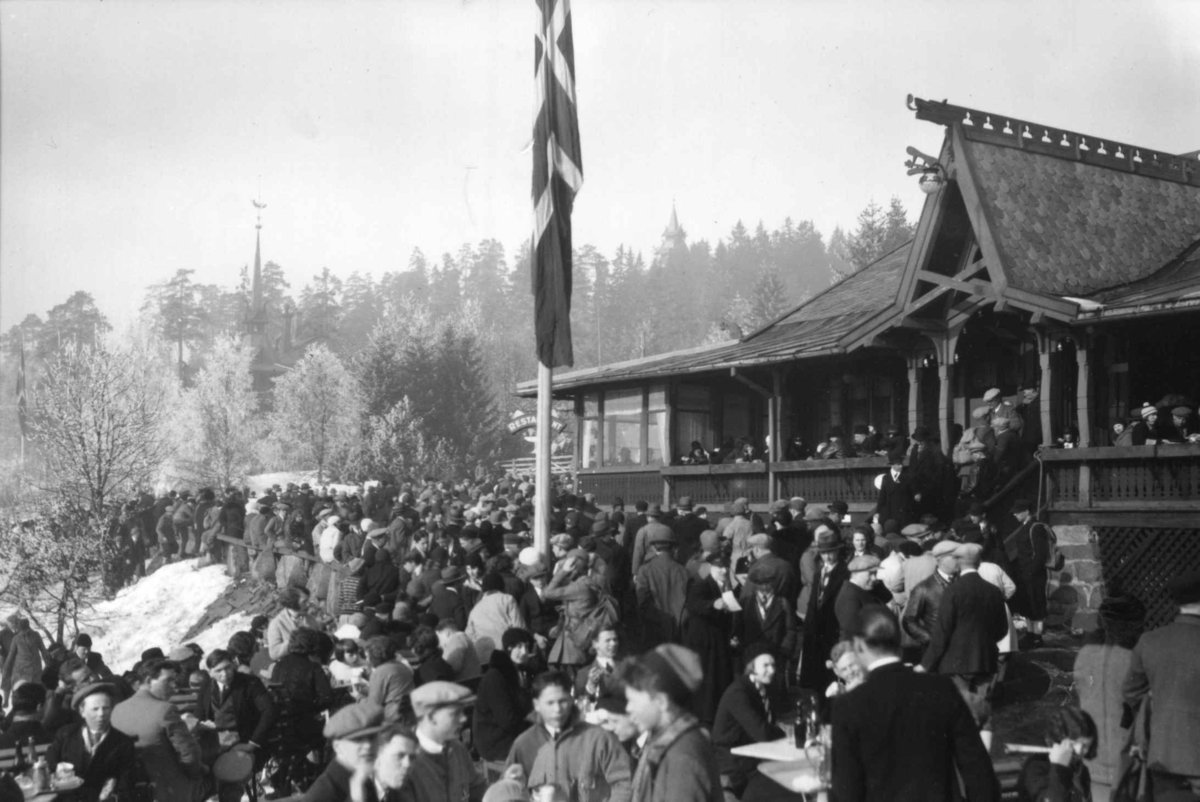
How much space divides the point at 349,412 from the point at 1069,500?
4419 centimetres

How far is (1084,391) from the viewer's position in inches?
665

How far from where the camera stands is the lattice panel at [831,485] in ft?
63.0

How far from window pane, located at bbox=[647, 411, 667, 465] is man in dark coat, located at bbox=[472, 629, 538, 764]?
16067 millimetres

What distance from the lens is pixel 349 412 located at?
2219 inches

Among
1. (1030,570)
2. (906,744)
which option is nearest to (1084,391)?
(1030,570)

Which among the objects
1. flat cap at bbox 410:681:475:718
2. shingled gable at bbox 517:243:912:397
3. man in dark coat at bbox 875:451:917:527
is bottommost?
flat cap at bbox 410:681:475:718

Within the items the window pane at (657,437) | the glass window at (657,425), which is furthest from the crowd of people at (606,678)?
the glass window at (657,425)

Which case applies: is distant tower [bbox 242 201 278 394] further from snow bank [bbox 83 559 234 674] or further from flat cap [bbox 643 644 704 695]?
flat cap [bbox 643 644 704 695]

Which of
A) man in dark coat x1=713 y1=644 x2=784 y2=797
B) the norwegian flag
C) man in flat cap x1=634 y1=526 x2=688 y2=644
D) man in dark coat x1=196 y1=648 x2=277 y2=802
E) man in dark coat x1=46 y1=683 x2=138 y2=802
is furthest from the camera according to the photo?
Answer: the norwegian flag

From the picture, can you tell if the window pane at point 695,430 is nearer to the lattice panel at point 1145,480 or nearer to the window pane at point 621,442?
the window pane at point 621,442

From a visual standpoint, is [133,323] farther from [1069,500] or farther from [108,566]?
[1069,500]

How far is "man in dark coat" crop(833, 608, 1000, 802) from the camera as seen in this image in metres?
4.90

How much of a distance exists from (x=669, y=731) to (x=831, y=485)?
1525cm

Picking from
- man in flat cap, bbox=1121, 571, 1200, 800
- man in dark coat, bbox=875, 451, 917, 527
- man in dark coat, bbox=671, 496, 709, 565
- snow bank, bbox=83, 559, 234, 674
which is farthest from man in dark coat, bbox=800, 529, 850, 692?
snow bank, bbox=83, 559, 234, 674
